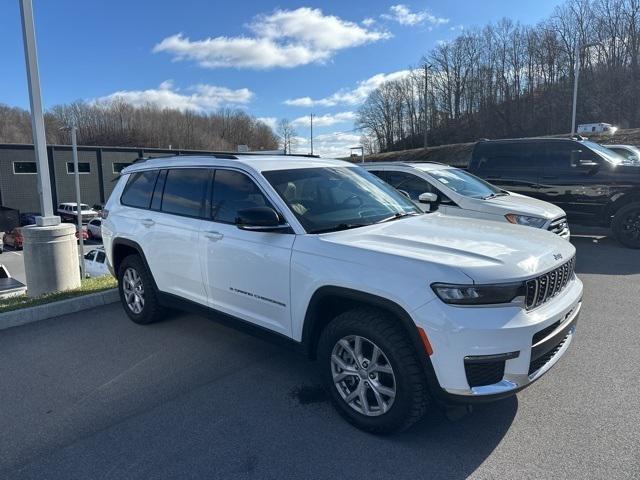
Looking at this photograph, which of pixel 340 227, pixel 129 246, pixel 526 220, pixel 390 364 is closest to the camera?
pixel 390 364

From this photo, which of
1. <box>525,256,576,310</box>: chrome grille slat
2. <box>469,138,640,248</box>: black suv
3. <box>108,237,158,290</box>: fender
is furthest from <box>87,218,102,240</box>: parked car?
<box>525,256,576,310</box>: chrome grille slat

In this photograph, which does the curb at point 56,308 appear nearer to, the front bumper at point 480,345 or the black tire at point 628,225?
the front bumper at point 480,345

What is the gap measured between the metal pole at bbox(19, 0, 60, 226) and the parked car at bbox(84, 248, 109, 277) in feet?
42.5

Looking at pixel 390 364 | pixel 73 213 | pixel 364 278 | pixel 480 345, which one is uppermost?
pixel 364 278

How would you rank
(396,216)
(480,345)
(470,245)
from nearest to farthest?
(480,345)
(470,245)
(396,216)

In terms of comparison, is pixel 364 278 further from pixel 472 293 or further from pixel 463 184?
pixel 463 184

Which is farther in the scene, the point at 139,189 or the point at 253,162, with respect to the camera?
the point at 139,189

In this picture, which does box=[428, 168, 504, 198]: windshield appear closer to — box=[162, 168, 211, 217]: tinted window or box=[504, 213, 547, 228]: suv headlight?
box=[504, 213, 547, 228]: suv headlight

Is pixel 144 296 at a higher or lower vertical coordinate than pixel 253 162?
lower

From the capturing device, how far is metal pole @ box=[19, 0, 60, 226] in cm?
643

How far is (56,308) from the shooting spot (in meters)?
5.56

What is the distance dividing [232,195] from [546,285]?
253 cm

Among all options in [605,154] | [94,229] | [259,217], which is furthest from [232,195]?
[94,229]

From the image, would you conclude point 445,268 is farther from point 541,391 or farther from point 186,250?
point 186,250
